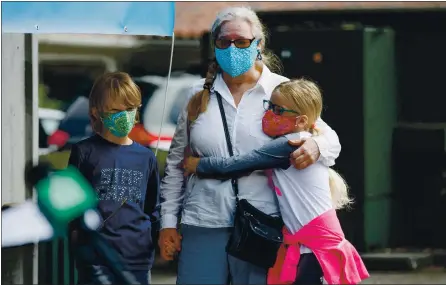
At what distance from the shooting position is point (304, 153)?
16.0 feet

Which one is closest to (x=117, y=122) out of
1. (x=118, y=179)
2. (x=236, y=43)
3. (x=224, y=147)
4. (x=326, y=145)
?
(x=118, y=179)

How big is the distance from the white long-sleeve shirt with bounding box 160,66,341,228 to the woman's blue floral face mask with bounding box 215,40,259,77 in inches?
3.0

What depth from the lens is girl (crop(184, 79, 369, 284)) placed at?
4863 millimetres

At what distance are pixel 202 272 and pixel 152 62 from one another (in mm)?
3827

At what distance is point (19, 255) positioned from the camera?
6590 millimetres

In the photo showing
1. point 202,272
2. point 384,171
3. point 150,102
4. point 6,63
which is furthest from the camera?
point 384,171

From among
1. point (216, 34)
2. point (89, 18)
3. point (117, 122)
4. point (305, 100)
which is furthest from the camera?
point (89, 18)

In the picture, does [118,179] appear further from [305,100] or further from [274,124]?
[305,100]

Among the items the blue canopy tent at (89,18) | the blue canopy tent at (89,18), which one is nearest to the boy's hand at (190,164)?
the blue canopy tent at (89,18)

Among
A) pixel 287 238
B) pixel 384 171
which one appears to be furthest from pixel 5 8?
pixel 384 171

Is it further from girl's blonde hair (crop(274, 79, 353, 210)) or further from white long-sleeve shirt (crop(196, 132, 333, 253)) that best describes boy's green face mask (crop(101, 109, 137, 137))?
girl's blonde hair (crop(274, 79, 353, 210))

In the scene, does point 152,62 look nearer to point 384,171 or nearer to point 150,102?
point 150,102

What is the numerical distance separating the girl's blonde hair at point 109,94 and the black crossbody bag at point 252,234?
0.51m

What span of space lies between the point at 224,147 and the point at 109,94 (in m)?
0.67
